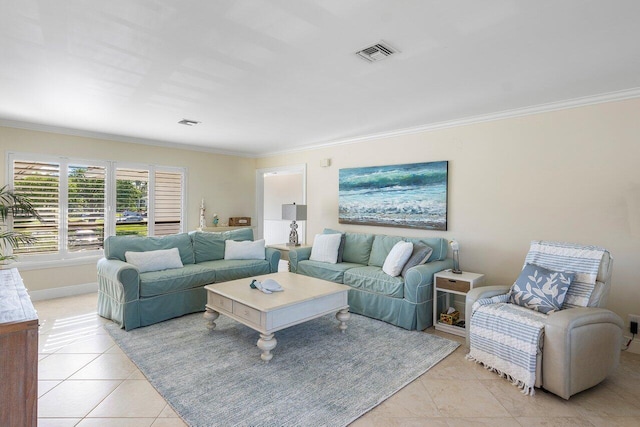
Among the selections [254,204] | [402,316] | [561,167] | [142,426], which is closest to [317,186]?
[254,204]

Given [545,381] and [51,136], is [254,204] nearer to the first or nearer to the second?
[51,136]

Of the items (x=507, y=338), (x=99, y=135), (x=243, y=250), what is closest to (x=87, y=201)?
(x=99, y=135)

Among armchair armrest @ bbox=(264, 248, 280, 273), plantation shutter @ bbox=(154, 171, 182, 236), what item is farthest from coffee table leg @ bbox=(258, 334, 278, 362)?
plantation shutter @ bbox=(154, 171, 182, 236)

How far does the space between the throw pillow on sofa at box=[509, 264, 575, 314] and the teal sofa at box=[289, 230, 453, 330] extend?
888 mm

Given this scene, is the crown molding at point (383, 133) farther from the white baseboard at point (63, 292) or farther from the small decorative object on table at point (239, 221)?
the white baseboard at point (63, 292)

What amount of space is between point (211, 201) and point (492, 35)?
541 centimetres

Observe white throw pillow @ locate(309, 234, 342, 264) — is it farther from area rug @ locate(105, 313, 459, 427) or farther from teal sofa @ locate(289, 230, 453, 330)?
area rug @ locate(105, 313, 459, 427)

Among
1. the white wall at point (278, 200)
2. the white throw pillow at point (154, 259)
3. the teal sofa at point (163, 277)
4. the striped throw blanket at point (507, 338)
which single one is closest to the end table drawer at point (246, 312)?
the teal sofa at point (163, 277)

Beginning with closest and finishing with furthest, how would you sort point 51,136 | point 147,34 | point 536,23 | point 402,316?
point 536,23 → point 147,34 → point 402,316 → point 51,136

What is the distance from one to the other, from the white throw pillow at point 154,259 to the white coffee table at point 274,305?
0.95 metres

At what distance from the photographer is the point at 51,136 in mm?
A: 4609

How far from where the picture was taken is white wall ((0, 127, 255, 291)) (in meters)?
4.45

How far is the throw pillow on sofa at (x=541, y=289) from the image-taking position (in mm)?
2658

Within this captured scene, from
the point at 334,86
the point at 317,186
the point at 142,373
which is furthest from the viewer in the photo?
the point at 317,186
